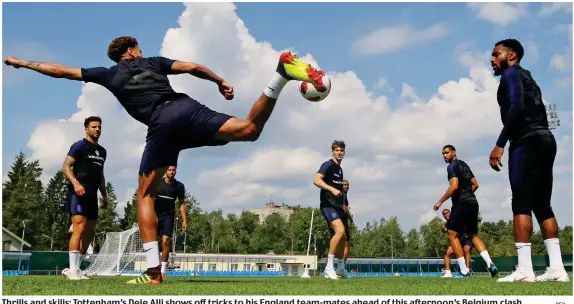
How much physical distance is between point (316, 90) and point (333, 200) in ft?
20.6

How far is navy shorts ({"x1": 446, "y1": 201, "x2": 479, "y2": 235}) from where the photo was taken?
40.8ft

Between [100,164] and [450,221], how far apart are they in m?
7.24

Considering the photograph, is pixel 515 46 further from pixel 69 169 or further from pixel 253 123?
pixel 69 169

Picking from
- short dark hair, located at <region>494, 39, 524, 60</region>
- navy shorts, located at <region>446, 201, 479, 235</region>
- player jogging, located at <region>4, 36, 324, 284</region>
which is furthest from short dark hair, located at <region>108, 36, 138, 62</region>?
navy shorts, located at <region>446, 201, 479, 235</region>

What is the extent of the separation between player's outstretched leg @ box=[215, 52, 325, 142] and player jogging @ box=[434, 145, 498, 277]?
7155 mm

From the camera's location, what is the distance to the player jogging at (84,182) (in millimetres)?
9727

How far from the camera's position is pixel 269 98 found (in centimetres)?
599

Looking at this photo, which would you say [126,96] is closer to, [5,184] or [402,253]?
[5,184]

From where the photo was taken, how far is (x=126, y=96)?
254 inches

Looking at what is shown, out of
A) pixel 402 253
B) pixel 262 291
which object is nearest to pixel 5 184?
pixel 402 253

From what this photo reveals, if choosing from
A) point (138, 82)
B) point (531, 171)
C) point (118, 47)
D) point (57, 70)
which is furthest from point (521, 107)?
point (57, 70)

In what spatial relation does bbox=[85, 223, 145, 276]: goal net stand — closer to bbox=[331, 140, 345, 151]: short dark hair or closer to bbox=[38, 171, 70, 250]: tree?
bbox=[331, 140, 345, 151]: short dark hair

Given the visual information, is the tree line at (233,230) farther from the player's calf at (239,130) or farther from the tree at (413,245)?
the player's calf at (239,130)

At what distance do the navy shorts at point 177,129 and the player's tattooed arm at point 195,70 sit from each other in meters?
0.33
